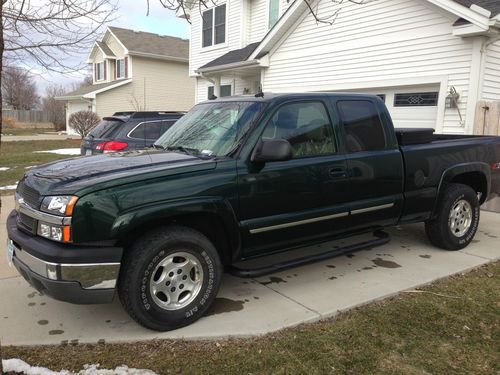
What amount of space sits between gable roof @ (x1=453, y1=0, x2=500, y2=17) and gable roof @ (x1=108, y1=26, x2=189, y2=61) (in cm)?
2347

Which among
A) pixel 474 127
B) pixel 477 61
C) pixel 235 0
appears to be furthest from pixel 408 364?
pixel 235 0

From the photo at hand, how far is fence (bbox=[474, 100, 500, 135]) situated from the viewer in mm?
8328

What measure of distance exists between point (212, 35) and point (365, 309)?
16.6m

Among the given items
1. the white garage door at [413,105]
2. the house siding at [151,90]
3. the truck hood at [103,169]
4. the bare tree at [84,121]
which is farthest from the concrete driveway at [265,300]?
the house siding at [151,90]

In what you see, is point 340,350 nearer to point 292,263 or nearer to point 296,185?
point 292,263

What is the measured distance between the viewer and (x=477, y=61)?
29.4 ft

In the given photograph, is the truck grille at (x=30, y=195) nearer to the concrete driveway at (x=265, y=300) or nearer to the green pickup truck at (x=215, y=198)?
the green pickup truck at (x=215, y=198)

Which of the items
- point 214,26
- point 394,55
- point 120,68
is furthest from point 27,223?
point 120,68

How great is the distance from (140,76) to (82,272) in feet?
93.5

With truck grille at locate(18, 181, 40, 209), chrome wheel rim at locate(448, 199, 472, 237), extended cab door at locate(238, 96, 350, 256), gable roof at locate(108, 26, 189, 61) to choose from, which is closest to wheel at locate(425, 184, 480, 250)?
chrome wheel rim at locate(448, 199, 472, 237)

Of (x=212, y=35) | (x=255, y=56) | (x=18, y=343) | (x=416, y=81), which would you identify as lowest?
(x=18, y=343)

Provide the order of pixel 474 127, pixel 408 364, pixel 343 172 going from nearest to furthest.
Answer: pixel 408 364, pixel 343 172, pixel 474 127

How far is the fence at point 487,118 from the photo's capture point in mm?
8328

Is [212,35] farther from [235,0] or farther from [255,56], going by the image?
[255,56]
